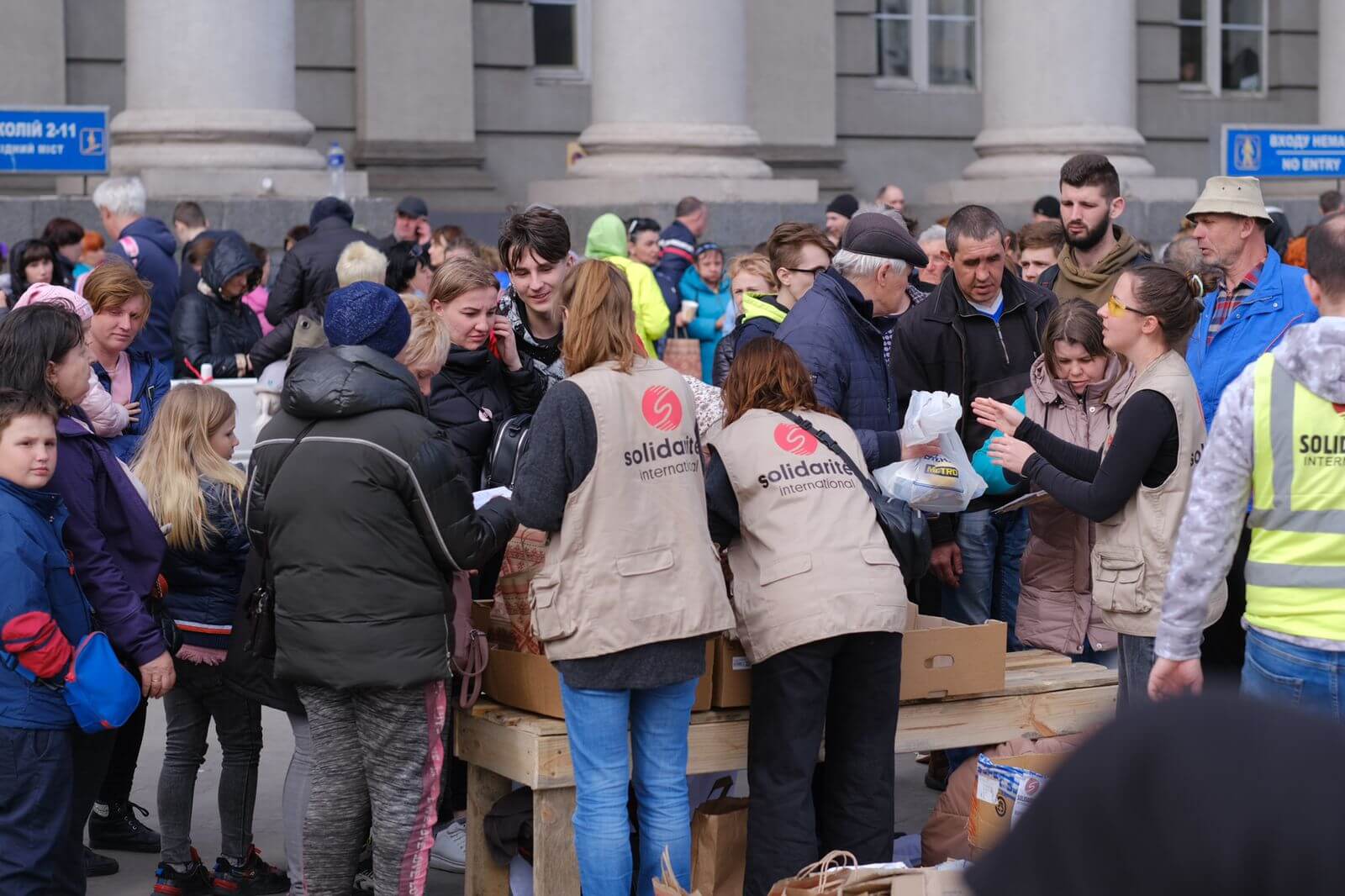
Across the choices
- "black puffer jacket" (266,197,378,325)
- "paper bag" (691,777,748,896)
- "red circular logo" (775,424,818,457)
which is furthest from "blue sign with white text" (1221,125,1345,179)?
"paper bag" (691,777,748,896)

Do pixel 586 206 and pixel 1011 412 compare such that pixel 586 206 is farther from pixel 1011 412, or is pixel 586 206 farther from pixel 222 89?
pixel 1011 412

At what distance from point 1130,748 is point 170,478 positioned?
462 cm

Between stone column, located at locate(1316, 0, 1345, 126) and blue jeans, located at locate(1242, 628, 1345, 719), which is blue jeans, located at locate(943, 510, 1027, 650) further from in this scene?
stone column, located at locate(1316, 0, 1345, 126)

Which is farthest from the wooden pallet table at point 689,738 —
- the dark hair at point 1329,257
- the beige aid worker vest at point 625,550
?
the dark hair at point 1329,257

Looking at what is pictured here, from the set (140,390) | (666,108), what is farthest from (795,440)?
(666,108)

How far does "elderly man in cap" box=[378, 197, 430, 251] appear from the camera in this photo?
39.2 ft

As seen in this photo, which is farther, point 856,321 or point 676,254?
point 676,254

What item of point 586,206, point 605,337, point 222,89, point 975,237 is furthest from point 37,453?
point 586,206

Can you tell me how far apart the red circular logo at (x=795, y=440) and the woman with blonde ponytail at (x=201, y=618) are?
5.69ft

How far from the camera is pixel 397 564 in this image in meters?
4.55

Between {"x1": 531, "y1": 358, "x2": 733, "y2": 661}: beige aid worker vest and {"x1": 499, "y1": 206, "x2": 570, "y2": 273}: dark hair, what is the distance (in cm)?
120

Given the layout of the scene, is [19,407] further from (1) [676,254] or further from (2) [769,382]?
(1) [676,254]

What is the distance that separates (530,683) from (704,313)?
6728 mm

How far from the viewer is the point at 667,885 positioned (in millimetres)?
4402
